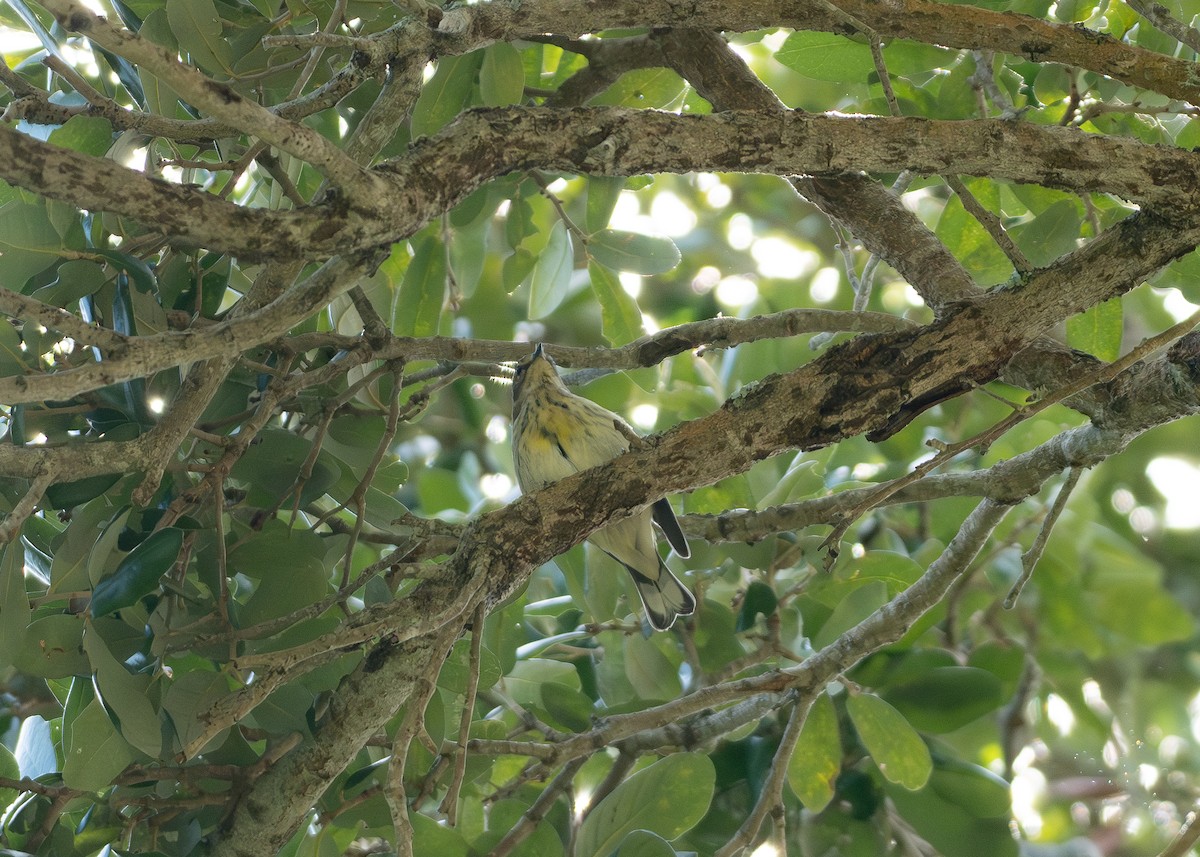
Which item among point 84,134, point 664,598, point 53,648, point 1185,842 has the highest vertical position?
point 84,134

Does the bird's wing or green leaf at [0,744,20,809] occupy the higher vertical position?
the bird's wing

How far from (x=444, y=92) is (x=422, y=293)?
56cm

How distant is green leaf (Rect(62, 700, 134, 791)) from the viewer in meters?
1.60

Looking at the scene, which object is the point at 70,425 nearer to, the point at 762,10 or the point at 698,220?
the point at 762,10

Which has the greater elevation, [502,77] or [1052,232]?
[502,77]

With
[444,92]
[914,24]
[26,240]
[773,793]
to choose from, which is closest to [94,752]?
[26,240]

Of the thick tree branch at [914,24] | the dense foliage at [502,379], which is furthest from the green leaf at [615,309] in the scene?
the thick tree branch at [914,24]

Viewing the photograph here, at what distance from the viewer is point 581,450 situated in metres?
3.41

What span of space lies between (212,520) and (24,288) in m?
0.50

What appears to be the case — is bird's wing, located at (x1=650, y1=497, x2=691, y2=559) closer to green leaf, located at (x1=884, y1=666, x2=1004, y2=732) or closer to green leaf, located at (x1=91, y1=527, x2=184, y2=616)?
green leaf, located at (x1=884, y1=666, x2=1004, y2=732)

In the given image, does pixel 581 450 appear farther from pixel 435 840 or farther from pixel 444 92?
pixel 435 840

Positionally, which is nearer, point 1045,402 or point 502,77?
point 1045,402

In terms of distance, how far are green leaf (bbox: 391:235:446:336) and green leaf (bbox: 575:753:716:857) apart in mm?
1192

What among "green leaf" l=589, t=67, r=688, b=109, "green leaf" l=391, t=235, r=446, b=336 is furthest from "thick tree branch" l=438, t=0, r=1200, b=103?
"green leaf" l=391, t=235, r=446, b=336
